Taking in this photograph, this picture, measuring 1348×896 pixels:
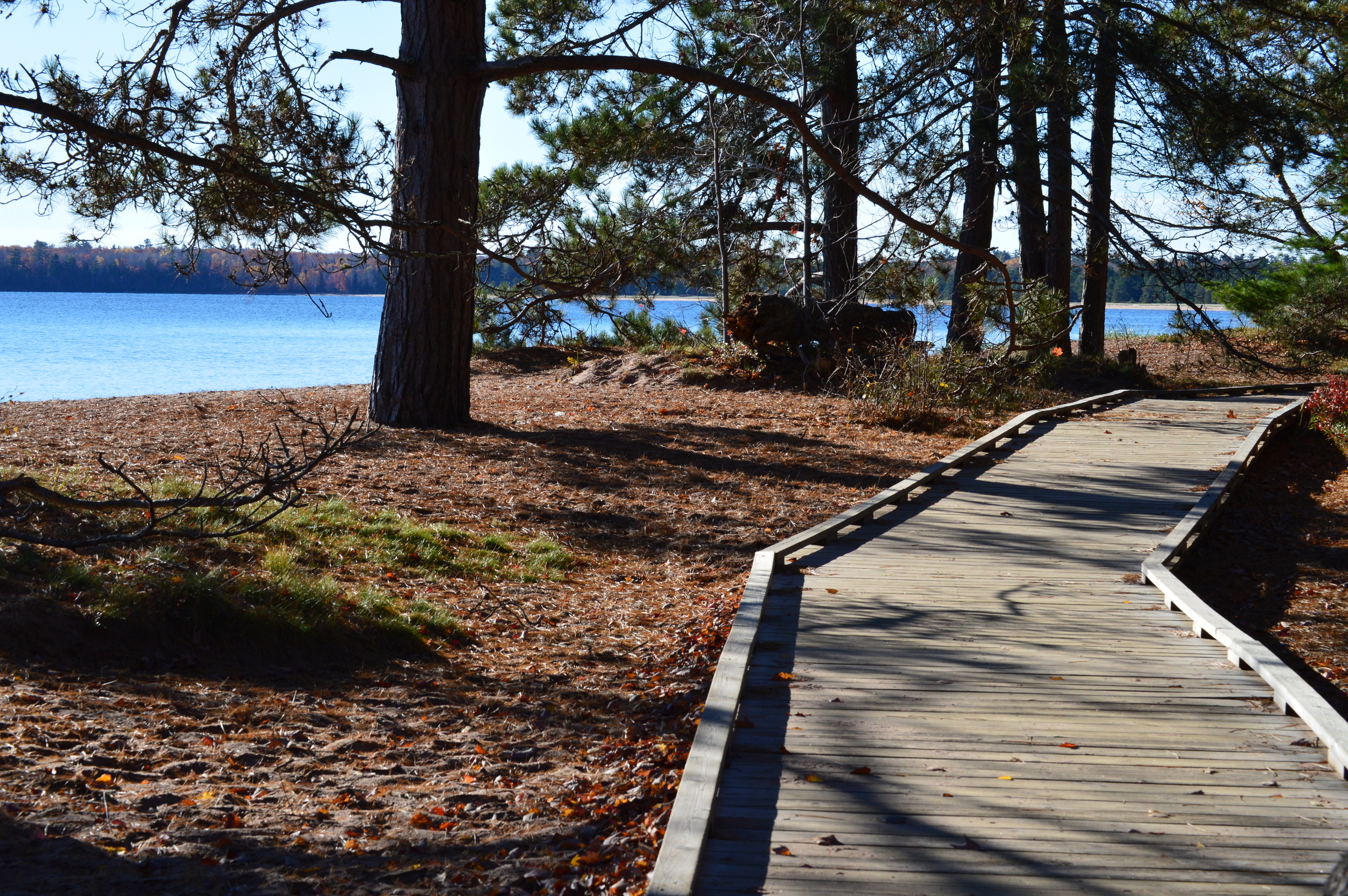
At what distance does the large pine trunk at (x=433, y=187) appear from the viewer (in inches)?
358

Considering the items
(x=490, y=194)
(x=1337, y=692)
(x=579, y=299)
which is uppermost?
(x=490, y=194)

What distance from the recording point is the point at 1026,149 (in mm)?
11898

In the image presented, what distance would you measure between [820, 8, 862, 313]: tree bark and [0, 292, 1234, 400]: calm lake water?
1585 mm

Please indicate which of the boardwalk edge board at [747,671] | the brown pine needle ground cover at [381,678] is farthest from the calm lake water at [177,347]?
the boardwalk edge board at [747,671]

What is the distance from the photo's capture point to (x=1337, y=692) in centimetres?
495

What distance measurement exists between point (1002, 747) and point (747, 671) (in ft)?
3.50

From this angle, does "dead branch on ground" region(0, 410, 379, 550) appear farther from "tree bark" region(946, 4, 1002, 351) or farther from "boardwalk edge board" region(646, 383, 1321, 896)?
"tree bark" region(946, 4, 1002, 351)

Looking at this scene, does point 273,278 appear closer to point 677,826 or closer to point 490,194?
point 677,826

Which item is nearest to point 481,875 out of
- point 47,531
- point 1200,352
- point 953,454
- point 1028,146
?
point 47,531

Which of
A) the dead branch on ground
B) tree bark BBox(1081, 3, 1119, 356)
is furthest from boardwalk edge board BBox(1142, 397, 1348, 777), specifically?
tree bark BBox(1081, 3, 1119, 356)

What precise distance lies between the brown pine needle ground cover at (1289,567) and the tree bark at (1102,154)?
3.76 metres

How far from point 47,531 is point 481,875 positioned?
11.5ft

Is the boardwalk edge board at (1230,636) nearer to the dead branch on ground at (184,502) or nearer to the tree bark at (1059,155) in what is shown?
the dead branch on ground at (184,502)

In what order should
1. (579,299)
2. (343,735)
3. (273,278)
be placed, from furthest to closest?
(579,299)
(273,278)
(343,735)
